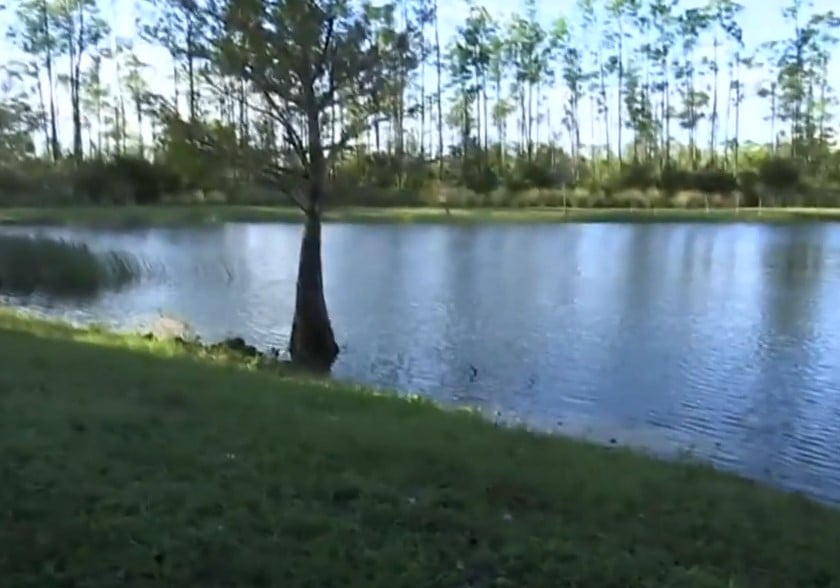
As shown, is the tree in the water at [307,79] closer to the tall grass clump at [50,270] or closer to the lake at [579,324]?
the lake at [579,324]

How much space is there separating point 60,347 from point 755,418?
7.97 meters

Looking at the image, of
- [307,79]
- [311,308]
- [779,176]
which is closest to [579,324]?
[311,308]

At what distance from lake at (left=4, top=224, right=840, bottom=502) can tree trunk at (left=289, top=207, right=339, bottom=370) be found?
1.60ft

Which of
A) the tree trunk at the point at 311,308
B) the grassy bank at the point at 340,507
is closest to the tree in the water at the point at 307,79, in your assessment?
the tree trunk at the point at 311,308

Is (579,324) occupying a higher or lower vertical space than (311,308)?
lower

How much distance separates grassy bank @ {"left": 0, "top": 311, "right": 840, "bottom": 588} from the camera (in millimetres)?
4574

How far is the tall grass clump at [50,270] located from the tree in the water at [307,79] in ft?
27.0

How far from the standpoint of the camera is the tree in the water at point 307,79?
15.1 m

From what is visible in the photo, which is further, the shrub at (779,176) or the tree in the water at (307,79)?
the shrub at (779,176)

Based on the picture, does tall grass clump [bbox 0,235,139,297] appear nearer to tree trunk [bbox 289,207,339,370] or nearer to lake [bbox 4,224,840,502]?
lake [bbox 4,224,840,502]

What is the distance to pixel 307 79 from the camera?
50.4ft

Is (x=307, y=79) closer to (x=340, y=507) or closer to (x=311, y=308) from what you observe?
(x=311, y=308)

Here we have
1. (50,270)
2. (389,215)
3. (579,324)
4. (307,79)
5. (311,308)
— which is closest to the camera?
(307,79)

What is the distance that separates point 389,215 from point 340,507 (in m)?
45.4
